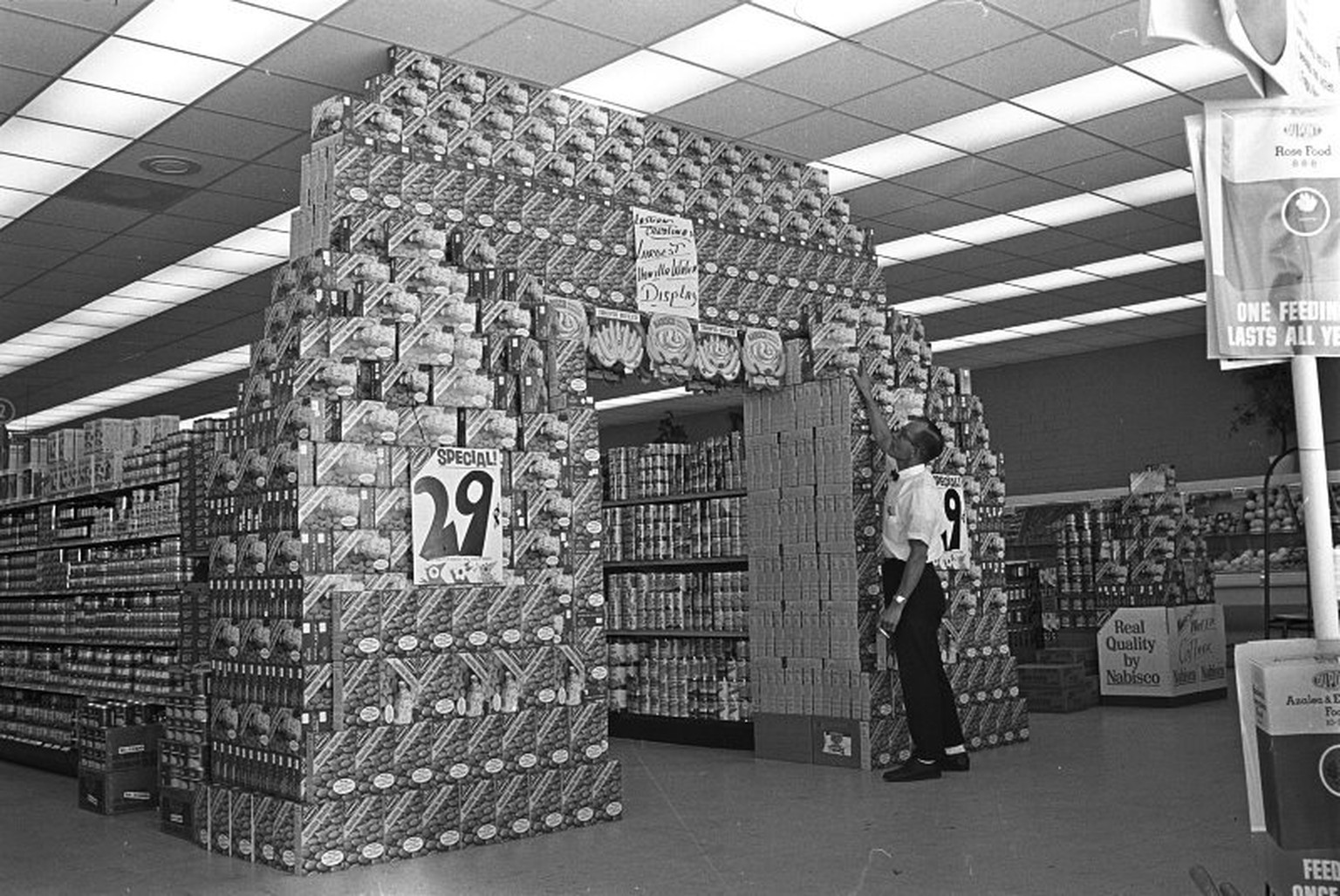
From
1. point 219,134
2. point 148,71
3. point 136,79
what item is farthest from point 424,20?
point 219,134

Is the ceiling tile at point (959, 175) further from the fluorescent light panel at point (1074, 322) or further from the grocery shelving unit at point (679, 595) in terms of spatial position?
the fluorescent light panel at point (1074, 322)

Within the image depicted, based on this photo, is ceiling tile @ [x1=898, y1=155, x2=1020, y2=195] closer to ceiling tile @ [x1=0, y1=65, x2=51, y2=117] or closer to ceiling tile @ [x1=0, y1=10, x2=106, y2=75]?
ceiling tile @ [x1=0, y1=10, x2=106, y2=75]

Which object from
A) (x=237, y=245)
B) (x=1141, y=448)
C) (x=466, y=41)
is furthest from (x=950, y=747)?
(x=1141, y=448)

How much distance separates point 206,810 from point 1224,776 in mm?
5100

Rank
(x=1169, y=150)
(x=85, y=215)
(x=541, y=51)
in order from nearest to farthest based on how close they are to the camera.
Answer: (x=541, y=51) → (x=1169, y=150) → (x=85, y=215)

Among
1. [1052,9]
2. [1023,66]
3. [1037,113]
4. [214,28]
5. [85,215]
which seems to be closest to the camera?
[214,28]

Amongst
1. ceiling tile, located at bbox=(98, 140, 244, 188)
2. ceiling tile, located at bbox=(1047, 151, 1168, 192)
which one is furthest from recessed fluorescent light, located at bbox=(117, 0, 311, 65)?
ceiling tile, located at bbox=(1047, 151, 1168, 192)

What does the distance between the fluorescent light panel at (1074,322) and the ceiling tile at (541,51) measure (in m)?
8.63

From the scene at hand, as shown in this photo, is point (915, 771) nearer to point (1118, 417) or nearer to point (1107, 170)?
point (1107, 170)

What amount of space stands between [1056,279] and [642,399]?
26.6 feet

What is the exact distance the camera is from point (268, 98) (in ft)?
23.8

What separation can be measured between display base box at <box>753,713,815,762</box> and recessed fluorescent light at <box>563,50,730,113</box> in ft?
12.2

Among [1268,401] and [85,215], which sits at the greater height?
[85,215]

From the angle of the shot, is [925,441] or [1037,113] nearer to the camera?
[925,441]
